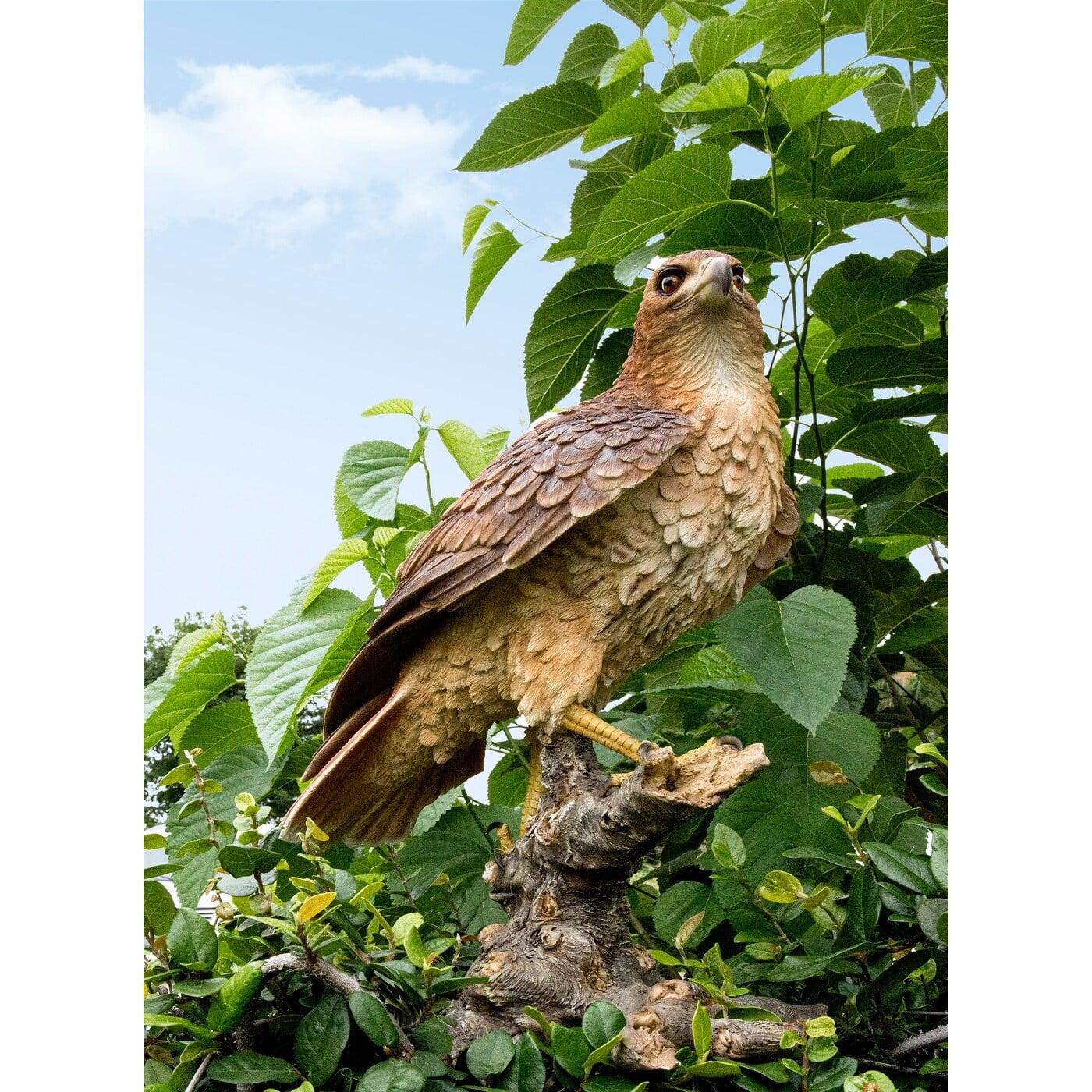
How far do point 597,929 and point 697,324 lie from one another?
0.57 m

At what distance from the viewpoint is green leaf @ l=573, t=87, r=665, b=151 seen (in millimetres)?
1375

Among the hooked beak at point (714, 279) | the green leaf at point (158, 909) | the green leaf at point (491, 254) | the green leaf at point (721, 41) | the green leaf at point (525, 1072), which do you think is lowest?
the green leaf at point (525, 1072)

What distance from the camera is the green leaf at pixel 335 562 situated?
1.42 meters

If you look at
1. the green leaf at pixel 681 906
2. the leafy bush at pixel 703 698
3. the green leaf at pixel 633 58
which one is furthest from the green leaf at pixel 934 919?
the green leaf at pixel 633 58

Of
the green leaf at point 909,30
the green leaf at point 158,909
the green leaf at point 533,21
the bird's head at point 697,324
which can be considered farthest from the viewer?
the green leaf at point 533,21

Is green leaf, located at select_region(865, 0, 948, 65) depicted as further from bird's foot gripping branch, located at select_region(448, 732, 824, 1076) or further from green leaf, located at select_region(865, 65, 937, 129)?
bird's foot gripping branch, located at select_region(448, 732, 824, 1076)

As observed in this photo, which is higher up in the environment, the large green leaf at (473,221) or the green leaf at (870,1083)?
the large green leaf at (473,221)

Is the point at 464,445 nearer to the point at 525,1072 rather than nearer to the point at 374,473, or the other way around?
the point at 374,473

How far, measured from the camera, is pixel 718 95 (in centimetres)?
128

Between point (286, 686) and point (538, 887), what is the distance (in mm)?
437

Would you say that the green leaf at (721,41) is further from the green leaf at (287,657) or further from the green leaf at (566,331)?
the green leaf at (287,657)

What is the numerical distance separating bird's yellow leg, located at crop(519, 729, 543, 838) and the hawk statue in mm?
23

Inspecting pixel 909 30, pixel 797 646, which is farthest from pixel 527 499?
pixel 909 30

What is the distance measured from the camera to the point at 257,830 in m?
0.98
